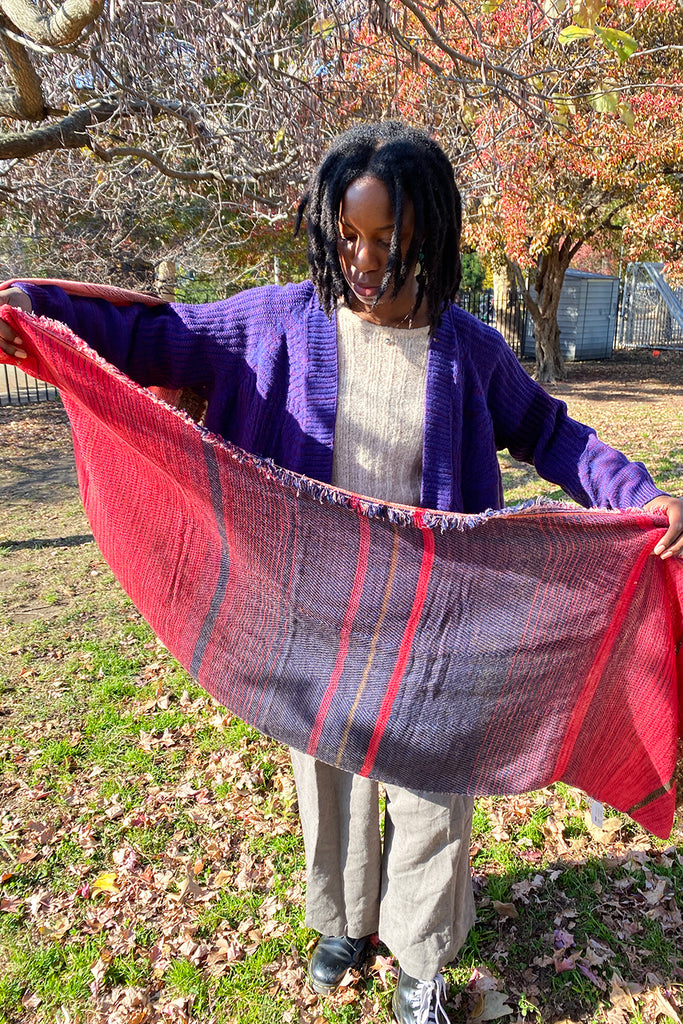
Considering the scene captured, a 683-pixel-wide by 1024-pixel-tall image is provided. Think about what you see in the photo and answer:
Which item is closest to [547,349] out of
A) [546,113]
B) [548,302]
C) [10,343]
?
[548,302]

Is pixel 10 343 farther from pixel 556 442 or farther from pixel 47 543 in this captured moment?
pixel 47 543

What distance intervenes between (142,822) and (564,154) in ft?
33.6

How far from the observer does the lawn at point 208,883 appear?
2.36 metres

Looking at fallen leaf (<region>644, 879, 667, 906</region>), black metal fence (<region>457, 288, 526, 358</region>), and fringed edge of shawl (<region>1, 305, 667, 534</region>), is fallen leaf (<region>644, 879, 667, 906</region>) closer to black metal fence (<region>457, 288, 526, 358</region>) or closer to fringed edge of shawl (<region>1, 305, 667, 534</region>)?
fringed edge of shawl (<region>1, 305, 667, 534</region>)

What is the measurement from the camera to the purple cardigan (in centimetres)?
186

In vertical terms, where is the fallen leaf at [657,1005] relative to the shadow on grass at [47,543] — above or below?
below

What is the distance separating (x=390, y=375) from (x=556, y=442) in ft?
1.60

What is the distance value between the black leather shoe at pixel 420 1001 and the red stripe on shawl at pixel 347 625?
0.78 m

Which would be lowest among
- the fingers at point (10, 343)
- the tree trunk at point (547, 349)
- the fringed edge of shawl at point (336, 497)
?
the tree trunk at point (547, 349)

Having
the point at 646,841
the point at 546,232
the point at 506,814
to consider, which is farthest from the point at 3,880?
the point at 546,232

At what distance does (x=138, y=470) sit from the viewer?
2.07 metres

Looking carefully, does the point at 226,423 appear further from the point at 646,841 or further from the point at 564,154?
the point at 564,154

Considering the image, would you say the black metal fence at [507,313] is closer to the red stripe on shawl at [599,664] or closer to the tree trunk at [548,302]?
the tree trunk at [548,302]

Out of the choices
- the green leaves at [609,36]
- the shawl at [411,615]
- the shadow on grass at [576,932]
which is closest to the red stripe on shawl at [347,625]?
the shawl at [411,615]
